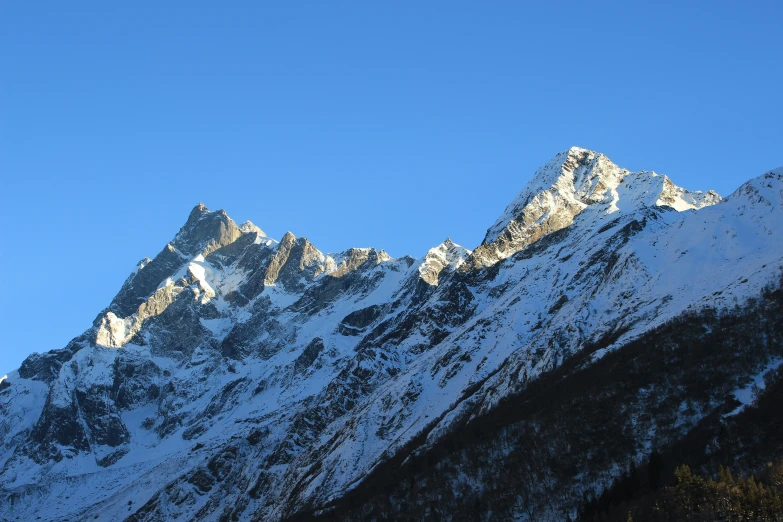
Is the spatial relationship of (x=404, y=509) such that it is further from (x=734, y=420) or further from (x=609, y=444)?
(x=734, y=420)

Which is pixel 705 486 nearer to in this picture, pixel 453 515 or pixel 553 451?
pixel 553 451

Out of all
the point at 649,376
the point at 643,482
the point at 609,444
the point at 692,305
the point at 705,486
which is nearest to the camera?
the point at 705,486

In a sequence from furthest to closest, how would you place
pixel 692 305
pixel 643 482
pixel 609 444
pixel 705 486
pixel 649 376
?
pixel 692 305
pixel 649 376
pixel 609 444
pixel 643 482
pixel 705 486

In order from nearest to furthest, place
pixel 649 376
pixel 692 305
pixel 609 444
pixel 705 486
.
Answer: pixel 705 486, pixel 609 444, pixel 649 376, pixel 692 305

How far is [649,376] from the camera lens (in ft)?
596

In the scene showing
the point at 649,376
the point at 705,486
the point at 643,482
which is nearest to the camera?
the point at 705,486

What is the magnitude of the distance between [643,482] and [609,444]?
1546 cm

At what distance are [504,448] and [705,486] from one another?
60716 millimetres

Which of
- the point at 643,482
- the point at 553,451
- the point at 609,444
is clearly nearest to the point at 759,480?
the point at 643,482

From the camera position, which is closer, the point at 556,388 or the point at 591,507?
the point at 591,507

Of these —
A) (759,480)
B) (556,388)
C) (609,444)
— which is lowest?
(759,480)

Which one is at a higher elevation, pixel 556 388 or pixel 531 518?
pixel 556 388

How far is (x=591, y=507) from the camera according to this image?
157 meters

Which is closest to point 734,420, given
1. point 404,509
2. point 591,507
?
point 591,507
